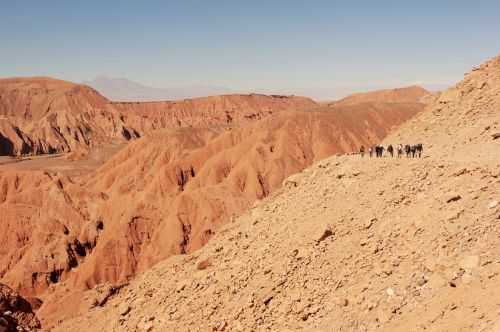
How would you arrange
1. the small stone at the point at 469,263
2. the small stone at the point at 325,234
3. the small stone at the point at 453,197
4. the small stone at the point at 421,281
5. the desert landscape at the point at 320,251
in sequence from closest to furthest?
the small stone at the point at 469,263
the small stone at the point at 421,281
the desert landscape at the point at 320,251
the small stone at the point at 453,197
the small stone at the point at 325,234

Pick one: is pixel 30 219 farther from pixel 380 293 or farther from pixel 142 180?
pixel 380 293

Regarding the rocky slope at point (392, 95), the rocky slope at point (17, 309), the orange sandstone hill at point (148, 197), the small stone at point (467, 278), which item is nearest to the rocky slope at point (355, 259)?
the small stone at point (467, 278)

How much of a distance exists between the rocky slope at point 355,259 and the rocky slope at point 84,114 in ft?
345

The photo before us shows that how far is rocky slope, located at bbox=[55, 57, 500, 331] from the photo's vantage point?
1015 cm

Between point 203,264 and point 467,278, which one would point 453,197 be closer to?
point 467,278

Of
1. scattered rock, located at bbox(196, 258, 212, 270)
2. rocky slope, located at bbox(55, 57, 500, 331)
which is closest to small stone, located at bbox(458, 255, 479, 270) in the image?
rocky slope, located at bbox(55, 57, 500, 331)

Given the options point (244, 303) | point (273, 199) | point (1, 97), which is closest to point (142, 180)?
point (273, 199)

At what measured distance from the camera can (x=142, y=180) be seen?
223 feet

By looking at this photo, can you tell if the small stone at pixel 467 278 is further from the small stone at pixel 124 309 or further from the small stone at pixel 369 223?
the small stone at pixel 124 309

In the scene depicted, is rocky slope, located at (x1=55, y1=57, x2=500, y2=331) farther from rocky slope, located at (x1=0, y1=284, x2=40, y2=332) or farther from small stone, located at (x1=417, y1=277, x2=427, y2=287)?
rocky slope, located at (x1=0, y1=284, x2=40, y2=332)

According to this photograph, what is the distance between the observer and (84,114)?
141 meters

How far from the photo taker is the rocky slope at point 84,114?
418ft

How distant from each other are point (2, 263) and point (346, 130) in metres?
44.3

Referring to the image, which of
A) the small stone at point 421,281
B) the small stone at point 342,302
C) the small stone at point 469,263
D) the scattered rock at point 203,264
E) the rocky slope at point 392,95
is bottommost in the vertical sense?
the scattered rock at point 203,264
